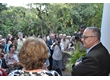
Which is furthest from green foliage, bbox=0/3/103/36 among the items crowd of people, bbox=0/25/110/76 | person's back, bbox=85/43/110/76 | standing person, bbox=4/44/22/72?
person's back, bbox=85/43/110/76

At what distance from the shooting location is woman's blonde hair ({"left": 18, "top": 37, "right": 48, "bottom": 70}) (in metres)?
1.01

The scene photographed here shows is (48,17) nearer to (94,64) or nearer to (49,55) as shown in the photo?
(94,64)

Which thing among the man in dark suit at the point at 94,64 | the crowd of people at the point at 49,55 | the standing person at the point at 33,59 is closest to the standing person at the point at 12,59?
the crowd of people at the point at 49,55

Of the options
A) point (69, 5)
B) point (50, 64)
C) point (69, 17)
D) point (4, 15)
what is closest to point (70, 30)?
point (69, 17)

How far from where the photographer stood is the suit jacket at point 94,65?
56.5 inches

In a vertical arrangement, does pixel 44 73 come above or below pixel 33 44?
below

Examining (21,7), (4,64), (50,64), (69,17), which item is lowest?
(50,64)

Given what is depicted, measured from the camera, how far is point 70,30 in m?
5.89

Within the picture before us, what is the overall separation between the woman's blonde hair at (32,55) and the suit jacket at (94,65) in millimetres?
525

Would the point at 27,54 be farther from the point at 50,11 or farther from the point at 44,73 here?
the point at 50,11

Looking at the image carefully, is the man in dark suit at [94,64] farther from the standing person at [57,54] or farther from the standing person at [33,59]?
the standing person at [57,54]

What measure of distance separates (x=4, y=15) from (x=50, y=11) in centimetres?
159

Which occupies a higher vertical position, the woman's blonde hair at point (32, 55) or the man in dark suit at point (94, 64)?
the woman's blonde hair at point (32, 55)

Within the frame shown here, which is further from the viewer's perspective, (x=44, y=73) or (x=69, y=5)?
(x=69, y=5)
